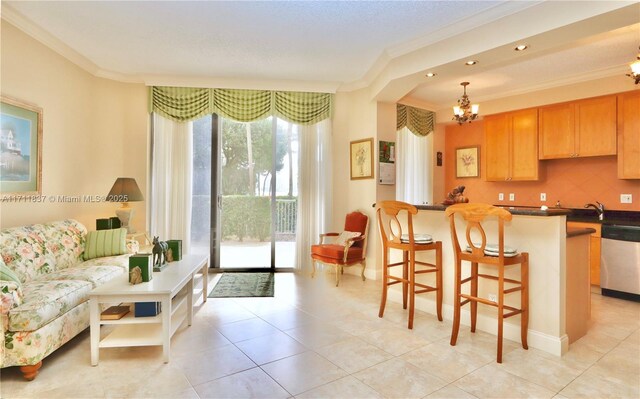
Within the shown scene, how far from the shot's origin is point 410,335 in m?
2.82

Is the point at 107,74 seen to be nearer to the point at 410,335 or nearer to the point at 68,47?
the point at 68,47

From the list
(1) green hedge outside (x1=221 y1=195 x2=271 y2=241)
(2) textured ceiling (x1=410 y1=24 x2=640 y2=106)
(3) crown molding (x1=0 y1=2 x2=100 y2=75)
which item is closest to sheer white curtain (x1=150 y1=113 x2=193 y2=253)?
(1) green hedge outside (x1=221 y1=195 x2=271 y2=241)

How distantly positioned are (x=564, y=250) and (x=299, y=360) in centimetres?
214

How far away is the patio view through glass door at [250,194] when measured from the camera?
500cm

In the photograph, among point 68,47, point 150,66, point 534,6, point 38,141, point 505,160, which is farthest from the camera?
point 505,160

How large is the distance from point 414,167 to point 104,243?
4.66 meters

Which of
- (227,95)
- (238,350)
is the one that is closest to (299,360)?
(238,350)

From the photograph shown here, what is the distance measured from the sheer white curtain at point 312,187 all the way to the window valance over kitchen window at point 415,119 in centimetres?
119

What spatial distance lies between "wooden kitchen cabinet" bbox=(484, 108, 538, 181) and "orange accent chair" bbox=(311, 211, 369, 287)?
92.7 inches

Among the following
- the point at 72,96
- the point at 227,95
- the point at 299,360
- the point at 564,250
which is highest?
the point at 227,95

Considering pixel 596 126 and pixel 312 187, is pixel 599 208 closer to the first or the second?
pixel 596 126

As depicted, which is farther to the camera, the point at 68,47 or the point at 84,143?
the point at 84,143

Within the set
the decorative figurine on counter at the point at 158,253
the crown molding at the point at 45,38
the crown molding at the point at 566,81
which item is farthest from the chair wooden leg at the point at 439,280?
the crown molding at the point at 45,38

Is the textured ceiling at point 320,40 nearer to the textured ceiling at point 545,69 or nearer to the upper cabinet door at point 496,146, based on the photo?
the textured ceiling at point 545,69
